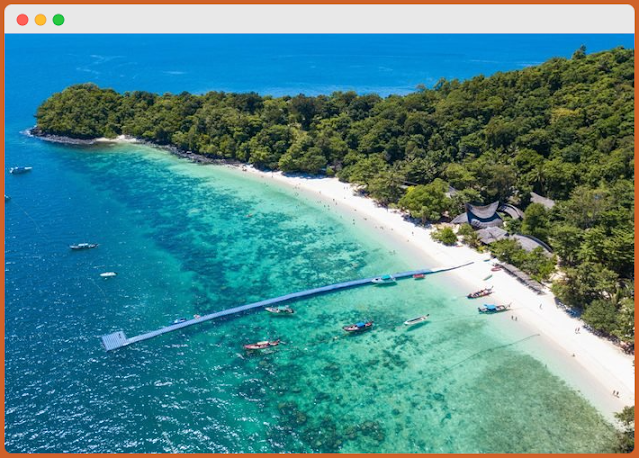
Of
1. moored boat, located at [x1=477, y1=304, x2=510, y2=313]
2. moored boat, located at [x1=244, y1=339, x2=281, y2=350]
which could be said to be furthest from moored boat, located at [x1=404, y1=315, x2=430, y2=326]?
moored boat, located at [x1=244, y1=339, x2=281, y2=350]

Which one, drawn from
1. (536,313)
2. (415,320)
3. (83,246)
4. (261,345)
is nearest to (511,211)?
(536,313)

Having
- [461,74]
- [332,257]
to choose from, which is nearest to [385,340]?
[332,257]

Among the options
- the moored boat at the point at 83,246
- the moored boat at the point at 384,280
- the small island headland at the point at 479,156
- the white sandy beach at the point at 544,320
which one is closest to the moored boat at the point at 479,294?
the white sandy beach at the point at 544,320

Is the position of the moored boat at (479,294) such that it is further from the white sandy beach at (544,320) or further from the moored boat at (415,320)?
the moored boat at (415,320)

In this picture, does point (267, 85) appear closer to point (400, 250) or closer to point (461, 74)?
point (461, 74)

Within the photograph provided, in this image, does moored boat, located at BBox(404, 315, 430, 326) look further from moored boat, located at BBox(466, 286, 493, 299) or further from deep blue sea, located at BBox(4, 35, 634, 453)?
moored boat, located at BBox(466, 286, 493, 299)

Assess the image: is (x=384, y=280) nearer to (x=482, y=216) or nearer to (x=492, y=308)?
(x=492, y=308)
